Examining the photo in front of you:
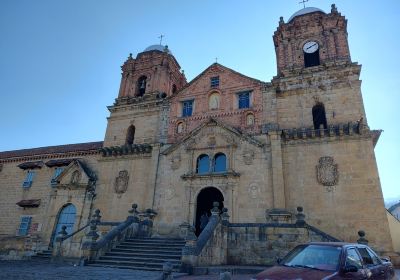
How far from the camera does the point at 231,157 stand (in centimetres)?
1897

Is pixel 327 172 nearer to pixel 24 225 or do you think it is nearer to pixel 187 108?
pixel 187 108

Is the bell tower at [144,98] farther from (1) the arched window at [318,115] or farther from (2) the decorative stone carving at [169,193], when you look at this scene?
(1) the arched window at [318,115]

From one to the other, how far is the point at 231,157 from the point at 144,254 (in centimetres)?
824

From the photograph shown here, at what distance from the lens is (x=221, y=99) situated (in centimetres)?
2148

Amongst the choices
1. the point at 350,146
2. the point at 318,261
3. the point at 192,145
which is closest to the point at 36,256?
the point at 192,145

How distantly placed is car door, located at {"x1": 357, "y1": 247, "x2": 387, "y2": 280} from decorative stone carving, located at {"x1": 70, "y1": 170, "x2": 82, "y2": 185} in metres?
20.5

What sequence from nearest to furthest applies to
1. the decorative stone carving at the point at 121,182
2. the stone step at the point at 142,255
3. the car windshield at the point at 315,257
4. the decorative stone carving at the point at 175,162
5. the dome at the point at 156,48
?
the car windshield at the point at 315,257, the stone step at the point at 142,255, the decorative stone carving at the point at 175,162, the decorative stone carving at the point at 121,182, the dome at the point at 156,48

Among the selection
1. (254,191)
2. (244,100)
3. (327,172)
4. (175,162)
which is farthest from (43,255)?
(327,172)

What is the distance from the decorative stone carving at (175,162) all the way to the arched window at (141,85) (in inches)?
340

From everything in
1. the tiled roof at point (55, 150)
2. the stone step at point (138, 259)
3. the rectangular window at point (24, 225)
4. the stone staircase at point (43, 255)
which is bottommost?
the stone staircase at point (43, 255)

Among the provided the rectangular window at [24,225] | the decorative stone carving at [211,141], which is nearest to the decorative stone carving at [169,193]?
the decorative stone carving at [211,141]

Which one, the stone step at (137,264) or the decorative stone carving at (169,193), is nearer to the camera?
the stone step at (137,264)

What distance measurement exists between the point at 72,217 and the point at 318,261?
65.3ft

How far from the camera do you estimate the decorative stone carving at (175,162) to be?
20280mm
